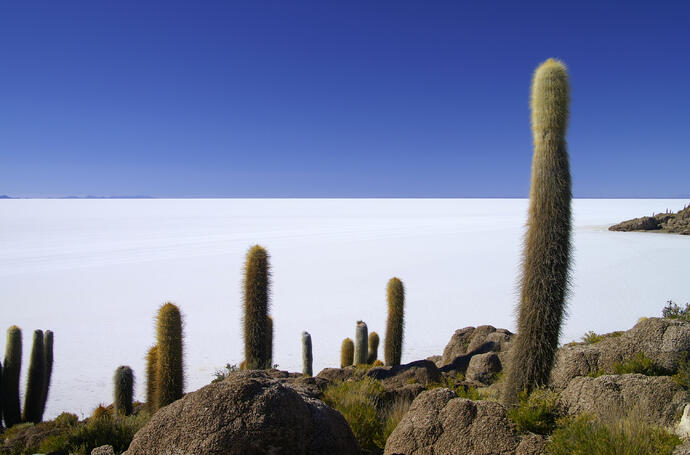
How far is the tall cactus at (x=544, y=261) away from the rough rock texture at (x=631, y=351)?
1.64ft

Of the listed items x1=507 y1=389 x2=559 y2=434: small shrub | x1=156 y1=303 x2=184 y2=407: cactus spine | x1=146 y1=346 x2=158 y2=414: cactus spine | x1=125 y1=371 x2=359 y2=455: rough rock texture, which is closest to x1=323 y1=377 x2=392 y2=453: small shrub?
x1=125 y1=371 x2=359 y2=455: rough rock texture

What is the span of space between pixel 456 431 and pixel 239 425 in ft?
6.43

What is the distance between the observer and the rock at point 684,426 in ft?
11.9

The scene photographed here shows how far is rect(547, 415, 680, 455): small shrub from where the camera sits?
131 inches

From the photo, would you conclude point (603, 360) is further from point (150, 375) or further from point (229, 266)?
point (229, 266)

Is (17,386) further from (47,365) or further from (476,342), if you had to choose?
(476,342)

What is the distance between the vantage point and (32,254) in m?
29.2

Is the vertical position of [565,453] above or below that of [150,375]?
above

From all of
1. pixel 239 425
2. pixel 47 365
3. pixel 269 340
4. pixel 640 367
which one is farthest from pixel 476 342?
pixel 47 365

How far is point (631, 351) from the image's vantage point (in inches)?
215

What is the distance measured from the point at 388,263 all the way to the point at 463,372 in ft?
54.8

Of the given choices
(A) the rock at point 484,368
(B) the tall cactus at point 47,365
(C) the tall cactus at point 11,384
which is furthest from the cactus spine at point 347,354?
(C) the tall cactus at point 11,384

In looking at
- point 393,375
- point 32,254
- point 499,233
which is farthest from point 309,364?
point 499,233

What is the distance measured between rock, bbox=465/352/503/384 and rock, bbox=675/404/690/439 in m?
4.18
